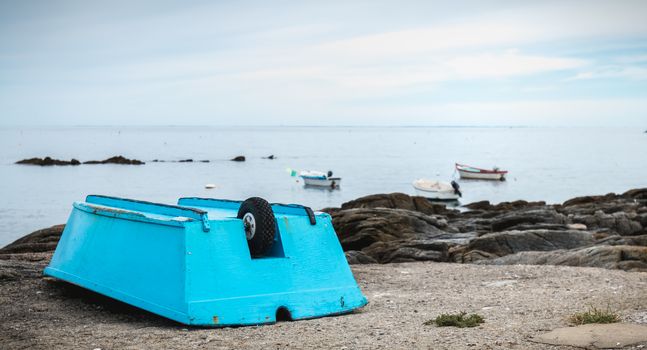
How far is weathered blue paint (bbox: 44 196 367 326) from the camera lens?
8742mm

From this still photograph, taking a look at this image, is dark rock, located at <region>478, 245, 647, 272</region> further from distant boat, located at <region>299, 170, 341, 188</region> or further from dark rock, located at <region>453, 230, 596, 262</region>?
distant boat, located at <region>299, 170, 341, 188</region>

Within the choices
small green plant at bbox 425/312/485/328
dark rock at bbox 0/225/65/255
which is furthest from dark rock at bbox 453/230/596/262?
dark rock at bbox 0/225/65/255

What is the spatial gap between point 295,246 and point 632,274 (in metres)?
6.12

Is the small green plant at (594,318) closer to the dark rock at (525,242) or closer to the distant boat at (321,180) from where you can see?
the dark rock at (525,242)

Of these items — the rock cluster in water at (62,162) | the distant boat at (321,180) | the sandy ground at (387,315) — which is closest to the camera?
the sandy ground at (387,315)

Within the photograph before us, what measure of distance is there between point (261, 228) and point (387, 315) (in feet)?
6.55

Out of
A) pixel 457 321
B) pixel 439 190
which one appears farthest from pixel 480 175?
pixel 457 321

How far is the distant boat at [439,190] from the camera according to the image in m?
59.9

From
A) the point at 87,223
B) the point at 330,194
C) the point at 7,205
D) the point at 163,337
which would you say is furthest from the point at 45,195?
the point at 163,337

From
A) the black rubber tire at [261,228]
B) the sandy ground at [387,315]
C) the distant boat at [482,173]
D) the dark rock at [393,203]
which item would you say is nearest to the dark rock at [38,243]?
the sandy ground at [387,315]

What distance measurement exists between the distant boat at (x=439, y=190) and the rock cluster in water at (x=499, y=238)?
25417 millimetres

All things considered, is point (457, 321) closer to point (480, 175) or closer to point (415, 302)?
point (415, 302)

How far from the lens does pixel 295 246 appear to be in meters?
9.66

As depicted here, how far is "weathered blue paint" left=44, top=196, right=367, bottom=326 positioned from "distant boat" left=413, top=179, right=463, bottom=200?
50371mm
